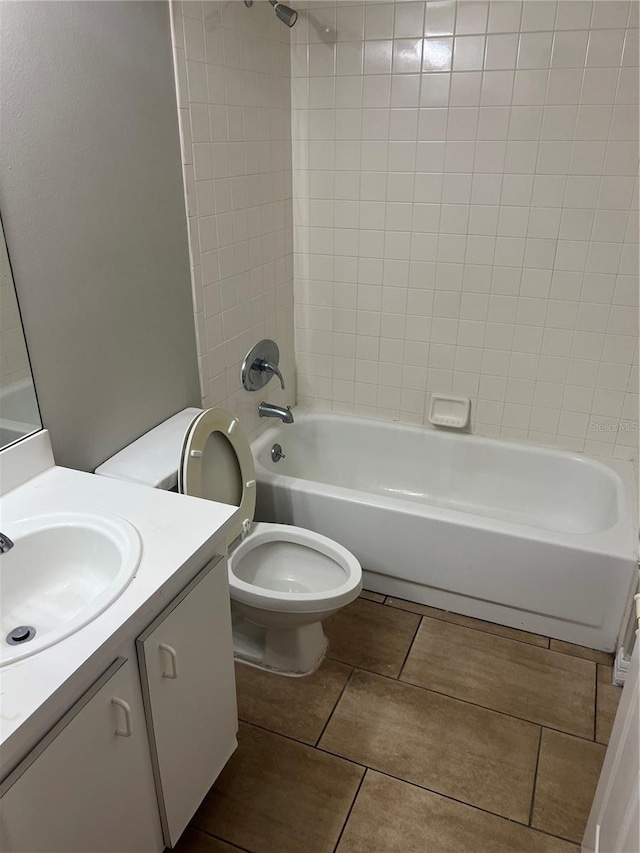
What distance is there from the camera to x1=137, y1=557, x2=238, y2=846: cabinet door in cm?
124

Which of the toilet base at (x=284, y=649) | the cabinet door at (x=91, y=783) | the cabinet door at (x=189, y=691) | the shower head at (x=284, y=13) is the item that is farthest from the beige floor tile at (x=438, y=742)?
the shower head at (x=284, y=13)

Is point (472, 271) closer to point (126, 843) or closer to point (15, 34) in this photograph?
point (15, 34)

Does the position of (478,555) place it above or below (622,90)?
below

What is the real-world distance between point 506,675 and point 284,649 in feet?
2.40

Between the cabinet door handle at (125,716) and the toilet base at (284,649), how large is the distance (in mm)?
876

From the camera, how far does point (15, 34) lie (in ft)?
4.30

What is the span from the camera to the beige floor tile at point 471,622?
2.20 m

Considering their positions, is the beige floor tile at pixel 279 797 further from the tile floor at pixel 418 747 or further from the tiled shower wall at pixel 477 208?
the tiled shower wall at pixel 477 208

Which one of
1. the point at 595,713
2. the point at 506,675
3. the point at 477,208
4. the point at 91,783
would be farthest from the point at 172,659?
the point at 477,208

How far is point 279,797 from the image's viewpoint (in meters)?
1.67

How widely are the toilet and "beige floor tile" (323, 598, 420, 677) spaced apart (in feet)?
0.28

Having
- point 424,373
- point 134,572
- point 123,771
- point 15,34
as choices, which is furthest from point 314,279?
point 123,771

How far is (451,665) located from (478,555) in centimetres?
38

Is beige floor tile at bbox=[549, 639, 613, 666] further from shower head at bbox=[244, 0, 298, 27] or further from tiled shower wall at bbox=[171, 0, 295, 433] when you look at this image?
shower head at bbox=[244, 0, 298, 27]
